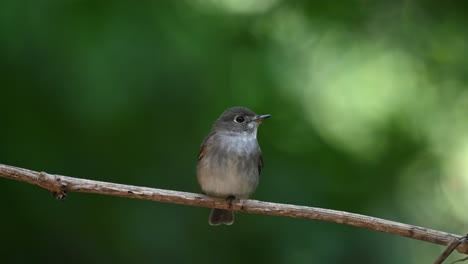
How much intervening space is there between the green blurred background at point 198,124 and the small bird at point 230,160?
0.07m

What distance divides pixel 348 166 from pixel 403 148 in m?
0.44

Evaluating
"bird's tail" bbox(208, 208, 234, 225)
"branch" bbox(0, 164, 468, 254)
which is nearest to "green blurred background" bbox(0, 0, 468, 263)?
"bird's tail" bbox(208, 208, 234, 225)

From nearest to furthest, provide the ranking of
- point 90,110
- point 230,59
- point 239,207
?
point 239,207 → point 90,110 → point 230,59

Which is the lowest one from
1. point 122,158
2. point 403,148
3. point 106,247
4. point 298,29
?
point 106,247

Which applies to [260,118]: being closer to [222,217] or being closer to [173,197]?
[222,217]

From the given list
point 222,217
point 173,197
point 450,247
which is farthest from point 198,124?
point 450,247

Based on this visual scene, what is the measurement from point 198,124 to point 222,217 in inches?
24.7

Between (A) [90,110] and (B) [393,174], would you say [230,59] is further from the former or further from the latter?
(B) [393,174]

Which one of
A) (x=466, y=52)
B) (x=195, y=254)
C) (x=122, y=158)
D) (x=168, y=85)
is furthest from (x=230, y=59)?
(x=466, y=52)

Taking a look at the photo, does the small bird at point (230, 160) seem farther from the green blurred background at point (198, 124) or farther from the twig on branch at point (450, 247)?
the twig on branch at point (450, 247)

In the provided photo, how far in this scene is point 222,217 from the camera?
5387 millimetres

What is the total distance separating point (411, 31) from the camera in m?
5.95

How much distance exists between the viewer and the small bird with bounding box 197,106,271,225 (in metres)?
5.31

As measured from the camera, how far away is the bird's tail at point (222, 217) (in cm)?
534
